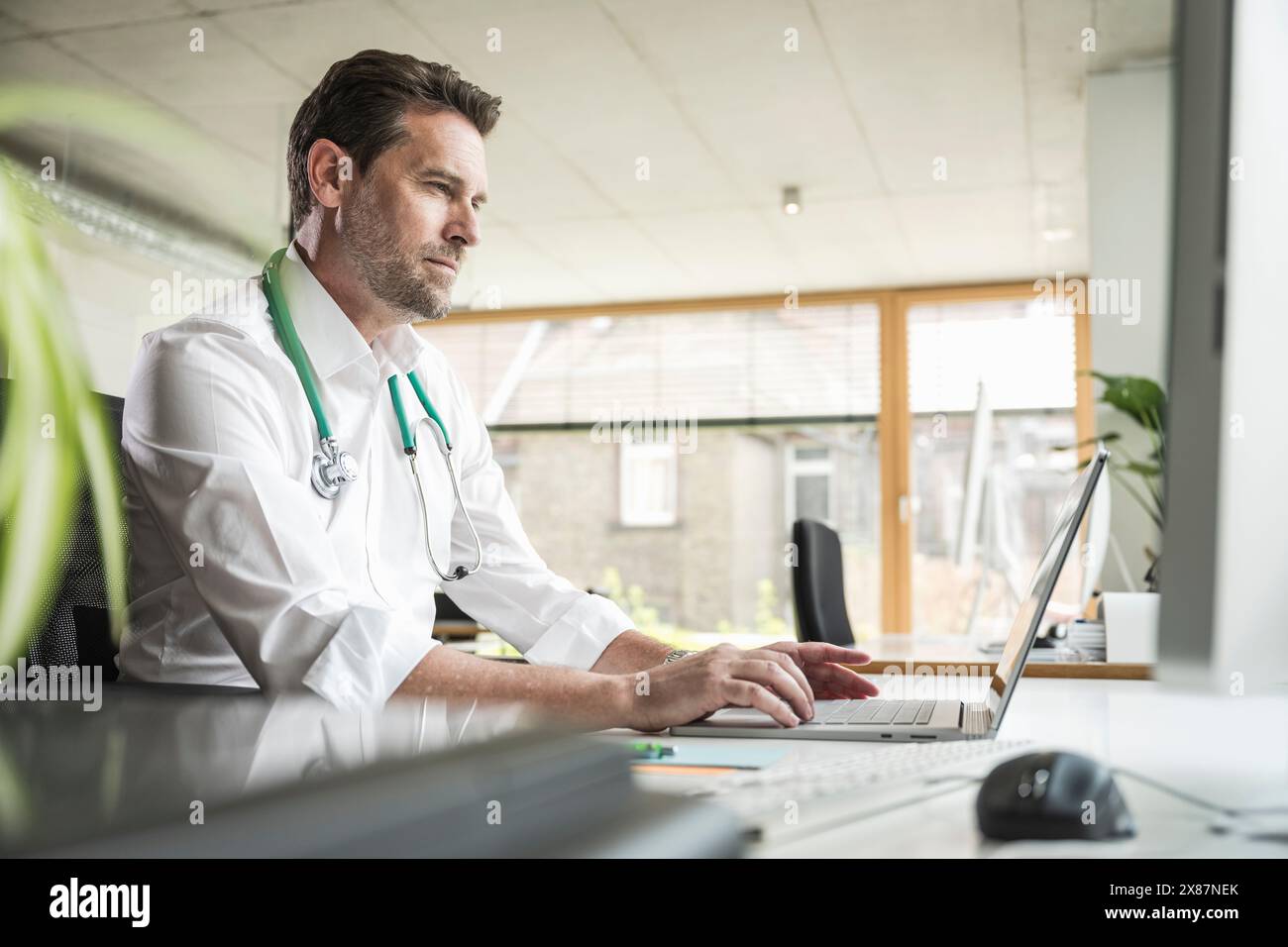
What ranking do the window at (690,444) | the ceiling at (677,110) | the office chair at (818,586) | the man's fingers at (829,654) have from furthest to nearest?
the window at (690,444) → the ceiling at (677,110) → the office chair at (818,586) → the man's fingers at (829,654)

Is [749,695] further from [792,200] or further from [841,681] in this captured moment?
[792,200]

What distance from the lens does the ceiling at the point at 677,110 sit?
3291 millimetres

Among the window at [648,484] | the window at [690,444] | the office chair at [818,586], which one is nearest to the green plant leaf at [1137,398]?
the office chair at [818,586]

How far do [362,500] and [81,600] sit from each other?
1.07 feet

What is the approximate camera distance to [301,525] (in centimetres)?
106

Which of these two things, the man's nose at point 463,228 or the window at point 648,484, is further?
the window at point 648,484

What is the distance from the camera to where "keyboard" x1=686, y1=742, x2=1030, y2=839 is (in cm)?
55

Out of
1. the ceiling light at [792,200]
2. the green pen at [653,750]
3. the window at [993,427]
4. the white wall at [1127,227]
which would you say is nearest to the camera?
the green pen at [653,750]

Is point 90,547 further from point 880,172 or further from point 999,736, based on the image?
point 880,172

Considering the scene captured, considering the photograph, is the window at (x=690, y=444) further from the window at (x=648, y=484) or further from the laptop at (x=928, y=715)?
the laptop at (x=928, y=715)

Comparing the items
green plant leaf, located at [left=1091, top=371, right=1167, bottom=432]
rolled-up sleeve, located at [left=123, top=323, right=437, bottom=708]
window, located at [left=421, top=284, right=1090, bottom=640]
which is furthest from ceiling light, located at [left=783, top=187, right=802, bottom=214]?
rolled-up sleeve, located at [left=123, top=323, right=437, bottom=708]

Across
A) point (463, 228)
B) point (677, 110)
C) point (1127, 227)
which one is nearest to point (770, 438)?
point (677, 110)

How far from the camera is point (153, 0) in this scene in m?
3.23
